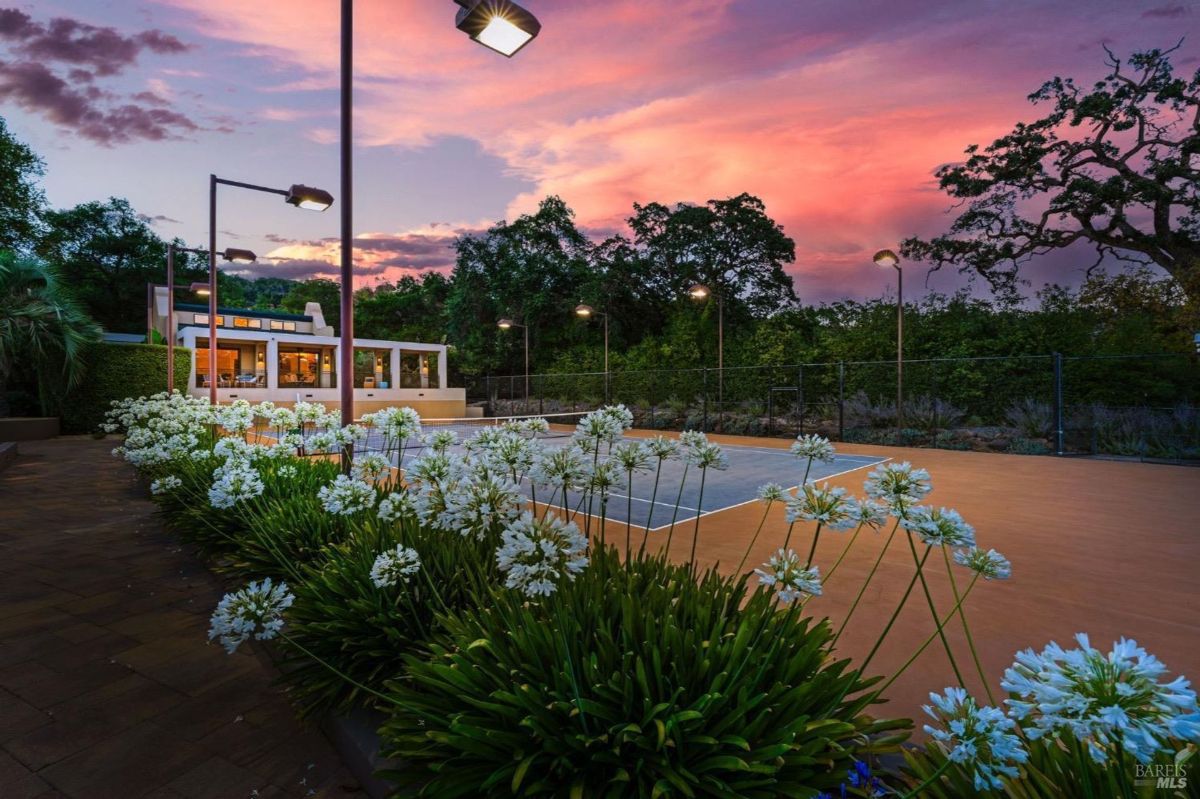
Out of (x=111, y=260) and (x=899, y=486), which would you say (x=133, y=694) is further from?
(x=111, y=260)

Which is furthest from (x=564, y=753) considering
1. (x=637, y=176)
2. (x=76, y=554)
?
(x=637, y=176)

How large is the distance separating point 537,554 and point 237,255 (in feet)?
42.5

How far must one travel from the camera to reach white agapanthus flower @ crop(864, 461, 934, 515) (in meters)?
1.79

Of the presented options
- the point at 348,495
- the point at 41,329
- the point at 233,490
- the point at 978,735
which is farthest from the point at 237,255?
the point at 978,735

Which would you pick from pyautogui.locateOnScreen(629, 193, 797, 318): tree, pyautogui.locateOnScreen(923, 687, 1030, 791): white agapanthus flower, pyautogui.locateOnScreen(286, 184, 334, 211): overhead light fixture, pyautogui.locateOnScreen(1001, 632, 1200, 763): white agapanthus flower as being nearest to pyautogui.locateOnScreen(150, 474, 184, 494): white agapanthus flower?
pyautogui.locateOnScreen(286, 184, 334, 211): overhead light fixture

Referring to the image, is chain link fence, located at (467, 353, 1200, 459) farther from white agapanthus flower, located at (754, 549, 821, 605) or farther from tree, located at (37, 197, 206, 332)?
tree, located at (37, 197, 206, 332)

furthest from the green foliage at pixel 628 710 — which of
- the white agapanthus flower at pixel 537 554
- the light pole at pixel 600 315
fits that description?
the light pole at pixel 600 315

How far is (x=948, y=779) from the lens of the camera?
1.63m

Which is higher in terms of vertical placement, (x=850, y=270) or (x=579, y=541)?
(x=850, y=270)

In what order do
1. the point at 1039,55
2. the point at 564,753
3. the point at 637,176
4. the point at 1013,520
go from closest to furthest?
the point at 564,753
the point at 1013,520
the point at 1039,55
the point at 637,176

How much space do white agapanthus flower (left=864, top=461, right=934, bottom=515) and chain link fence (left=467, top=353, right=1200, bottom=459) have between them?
48.6 feet

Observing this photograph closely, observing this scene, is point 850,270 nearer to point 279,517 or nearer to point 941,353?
point 941,353

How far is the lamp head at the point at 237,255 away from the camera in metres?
11.2

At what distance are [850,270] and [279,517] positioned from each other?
25545 mm
